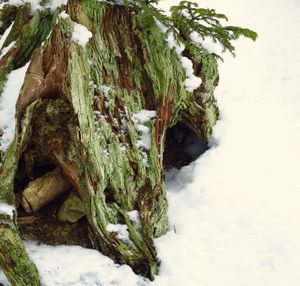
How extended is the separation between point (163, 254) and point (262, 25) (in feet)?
30.3

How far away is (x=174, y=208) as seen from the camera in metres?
5.48

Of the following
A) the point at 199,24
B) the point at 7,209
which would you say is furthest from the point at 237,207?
the point at 7,209

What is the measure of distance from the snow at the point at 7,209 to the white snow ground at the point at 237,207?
0.56m

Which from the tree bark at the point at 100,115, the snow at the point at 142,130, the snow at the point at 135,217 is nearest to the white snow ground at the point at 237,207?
the tree bark at the point at 100,115

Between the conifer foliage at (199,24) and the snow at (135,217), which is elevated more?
the conifer foliage at (199,24)

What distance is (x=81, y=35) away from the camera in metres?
4.44

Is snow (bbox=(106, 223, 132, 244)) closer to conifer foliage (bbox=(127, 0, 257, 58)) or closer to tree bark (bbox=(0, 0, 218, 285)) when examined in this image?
Result: tree bark (bbox=(0, 0, 218, 285))

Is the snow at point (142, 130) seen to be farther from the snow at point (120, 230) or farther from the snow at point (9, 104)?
the snow at point (9, 104)

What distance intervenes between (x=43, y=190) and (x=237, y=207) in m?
2.89

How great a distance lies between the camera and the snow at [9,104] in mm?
4340

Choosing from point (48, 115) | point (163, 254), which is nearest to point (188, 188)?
point (163, 254)

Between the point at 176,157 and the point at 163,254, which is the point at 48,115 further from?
the point at 176,157

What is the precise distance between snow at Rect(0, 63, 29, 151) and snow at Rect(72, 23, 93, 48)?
823mm

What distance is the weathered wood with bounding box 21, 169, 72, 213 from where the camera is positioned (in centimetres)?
469
